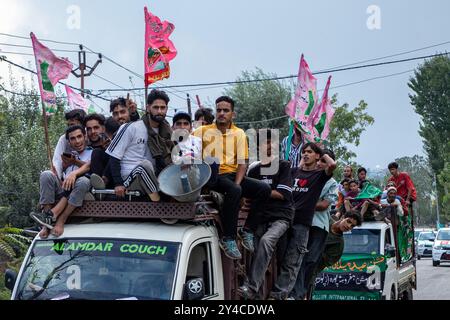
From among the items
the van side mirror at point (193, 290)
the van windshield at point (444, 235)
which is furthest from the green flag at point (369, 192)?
the van windshield at point (444, 235)

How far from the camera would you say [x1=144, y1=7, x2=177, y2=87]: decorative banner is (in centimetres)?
1042

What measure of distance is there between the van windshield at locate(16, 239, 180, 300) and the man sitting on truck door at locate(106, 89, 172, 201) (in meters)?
0.55

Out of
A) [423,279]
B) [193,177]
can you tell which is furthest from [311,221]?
[423,279]

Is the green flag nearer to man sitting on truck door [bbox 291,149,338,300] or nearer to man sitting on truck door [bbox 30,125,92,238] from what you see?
man sitting on truck door [bbox 291,149,338,300]

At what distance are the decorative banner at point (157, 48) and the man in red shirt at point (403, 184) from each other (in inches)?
247

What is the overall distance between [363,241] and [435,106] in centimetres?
5074

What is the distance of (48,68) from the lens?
9695mm

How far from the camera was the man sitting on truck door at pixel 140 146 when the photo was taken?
577cm

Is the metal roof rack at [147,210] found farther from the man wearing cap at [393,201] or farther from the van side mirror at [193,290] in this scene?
the man wearing cap at [393,201]

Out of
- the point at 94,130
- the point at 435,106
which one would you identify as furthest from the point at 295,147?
the point at 435,106

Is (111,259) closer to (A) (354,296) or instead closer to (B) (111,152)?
(B) (111,152)
